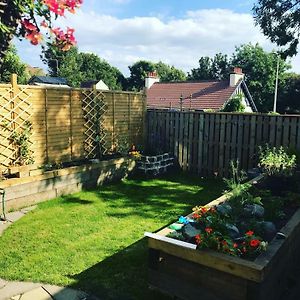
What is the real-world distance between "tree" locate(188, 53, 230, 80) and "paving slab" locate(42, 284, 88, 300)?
151 feet

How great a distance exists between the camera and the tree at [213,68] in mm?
47428

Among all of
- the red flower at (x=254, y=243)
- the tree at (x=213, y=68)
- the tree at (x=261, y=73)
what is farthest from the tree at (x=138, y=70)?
the red flower at (x=254, y=243)

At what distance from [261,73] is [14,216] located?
35.9 metres

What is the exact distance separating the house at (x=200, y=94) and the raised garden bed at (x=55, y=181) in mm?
13047

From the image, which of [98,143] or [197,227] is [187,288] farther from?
[98,143]

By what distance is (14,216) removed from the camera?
5930mm

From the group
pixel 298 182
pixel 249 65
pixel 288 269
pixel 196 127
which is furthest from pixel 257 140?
pixel 249 65

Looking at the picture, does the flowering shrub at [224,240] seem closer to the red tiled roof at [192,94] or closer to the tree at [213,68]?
the red tiled roof at [192,94]

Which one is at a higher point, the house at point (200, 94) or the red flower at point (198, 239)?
the house at point (200, 94)

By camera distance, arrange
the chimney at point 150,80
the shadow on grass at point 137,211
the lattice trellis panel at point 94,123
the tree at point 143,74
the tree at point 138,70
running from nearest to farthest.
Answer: the shadow on grass at point 137,211
the lattice trellis panel at point 94,123
the chimney at point 150,80
the tree at point 143,74
the tree at point 138,70

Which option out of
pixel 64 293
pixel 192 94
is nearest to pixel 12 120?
pixel 64 293

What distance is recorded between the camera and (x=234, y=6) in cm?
763

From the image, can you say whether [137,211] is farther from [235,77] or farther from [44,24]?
[235,77]

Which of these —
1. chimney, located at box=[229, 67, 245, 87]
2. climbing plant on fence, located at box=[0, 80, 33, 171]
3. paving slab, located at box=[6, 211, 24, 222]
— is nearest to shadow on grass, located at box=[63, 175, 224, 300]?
paving slab, located at box=[6, 211, 24, 222]
